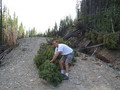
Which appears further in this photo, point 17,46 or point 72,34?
point 72,34

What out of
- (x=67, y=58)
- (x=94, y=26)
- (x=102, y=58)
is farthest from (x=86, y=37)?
(x=67, y=58)

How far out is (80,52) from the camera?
980 centimetres

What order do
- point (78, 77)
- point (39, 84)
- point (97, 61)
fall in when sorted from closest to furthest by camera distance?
point (39, 84)
point (78, 77)
point (97, 61)

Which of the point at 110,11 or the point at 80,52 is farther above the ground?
the point at 110,11

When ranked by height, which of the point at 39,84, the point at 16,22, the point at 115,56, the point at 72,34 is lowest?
the point at 39,84

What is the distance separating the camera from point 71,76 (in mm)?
6895

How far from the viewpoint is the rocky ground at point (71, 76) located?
614 cm

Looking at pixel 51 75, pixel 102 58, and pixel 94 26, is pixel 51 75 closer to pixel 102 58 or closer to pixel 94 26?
pixel 102 58

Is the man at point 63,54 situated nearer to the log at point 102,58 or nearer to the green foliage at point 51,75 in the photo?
the green foliage at point 51,75

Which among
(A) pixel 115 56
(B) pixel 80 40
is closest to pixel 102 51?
(A) pixel 115 56

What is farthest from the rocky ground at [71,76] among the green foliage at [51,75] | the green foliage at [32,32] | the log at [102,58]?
the green foliage at [32,32]

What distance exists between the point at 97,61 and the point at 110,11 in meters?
3.49

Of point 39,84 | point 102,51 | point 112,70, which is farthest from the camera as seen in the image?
point 102,51

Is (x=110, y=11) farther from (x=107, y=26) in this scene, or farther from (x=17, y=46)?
(x=17, y=46)
